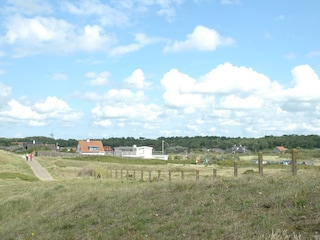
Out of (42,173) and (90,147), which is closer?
(42,173)

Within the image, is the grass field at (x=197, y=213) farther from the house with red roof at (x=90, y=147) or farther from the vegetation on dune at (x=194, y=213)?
the house with red roof at (x=90, y=147)

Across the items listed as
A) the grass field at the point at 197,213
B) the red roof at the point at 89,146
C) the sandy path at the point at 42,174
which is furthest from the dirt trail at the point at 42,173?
the red roof at the point at 89,146

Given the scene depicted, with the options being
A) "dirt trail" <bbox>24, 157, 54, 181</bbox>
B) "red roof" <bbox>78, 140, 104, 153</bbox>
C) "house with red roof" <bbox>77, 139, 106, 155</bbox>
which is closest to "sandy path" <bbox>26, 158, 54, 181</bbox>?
"dirt trail" <bbox>24, 157, 54, 181</bbox>

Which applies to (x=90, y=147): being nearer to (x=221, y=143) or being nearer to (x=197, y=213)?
(x=221, y=143)

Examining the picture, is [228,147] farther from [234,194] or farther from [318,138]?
[234,194]

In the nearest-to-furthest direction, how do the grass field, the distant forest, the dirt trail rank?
the grass field
the dirt trail
the distant forest

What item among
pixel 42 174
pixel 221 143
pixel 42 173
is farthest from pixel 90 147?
pixel 42 174

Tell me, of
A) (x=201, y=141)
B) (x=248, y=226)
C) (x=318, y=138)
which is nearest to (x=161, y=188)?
(x=248, y=226)

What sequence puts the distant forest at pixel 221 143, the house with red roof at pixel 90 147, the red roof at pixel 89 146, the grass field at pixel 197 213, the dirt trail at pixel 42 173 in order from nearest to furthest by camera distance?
the grass field at pixel 197 213, the dirt trail at pixel 42 173, the house with red roof at pixel 90 147, the red roof at pixel 89 146, the distant forest at pixel 221 143

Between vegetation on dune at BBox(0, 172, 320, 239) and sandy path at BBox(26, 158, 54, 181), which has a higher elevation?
vegetation on dune at BBox(0, 172, 320, 239)

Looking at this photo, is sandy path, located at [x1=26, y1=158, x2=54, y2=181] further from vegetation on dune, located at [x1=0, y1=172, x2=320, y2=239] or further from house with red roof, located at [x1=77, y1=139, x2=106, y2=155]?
house with red roof, located at [x1=77, y1=139, x2=106, y2=155]

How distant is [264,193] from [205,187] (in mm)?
2422

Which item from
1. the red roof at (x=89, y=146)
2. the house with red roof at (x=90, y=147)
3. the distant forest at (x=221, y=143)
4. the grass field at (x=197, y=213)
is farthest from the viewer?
the distant forest at (x=221, y=143)

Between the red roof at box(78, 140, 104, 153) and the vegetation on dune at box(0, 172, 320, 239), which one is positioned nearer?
the vegetation on dune at box(0, 172, 320, 239)
